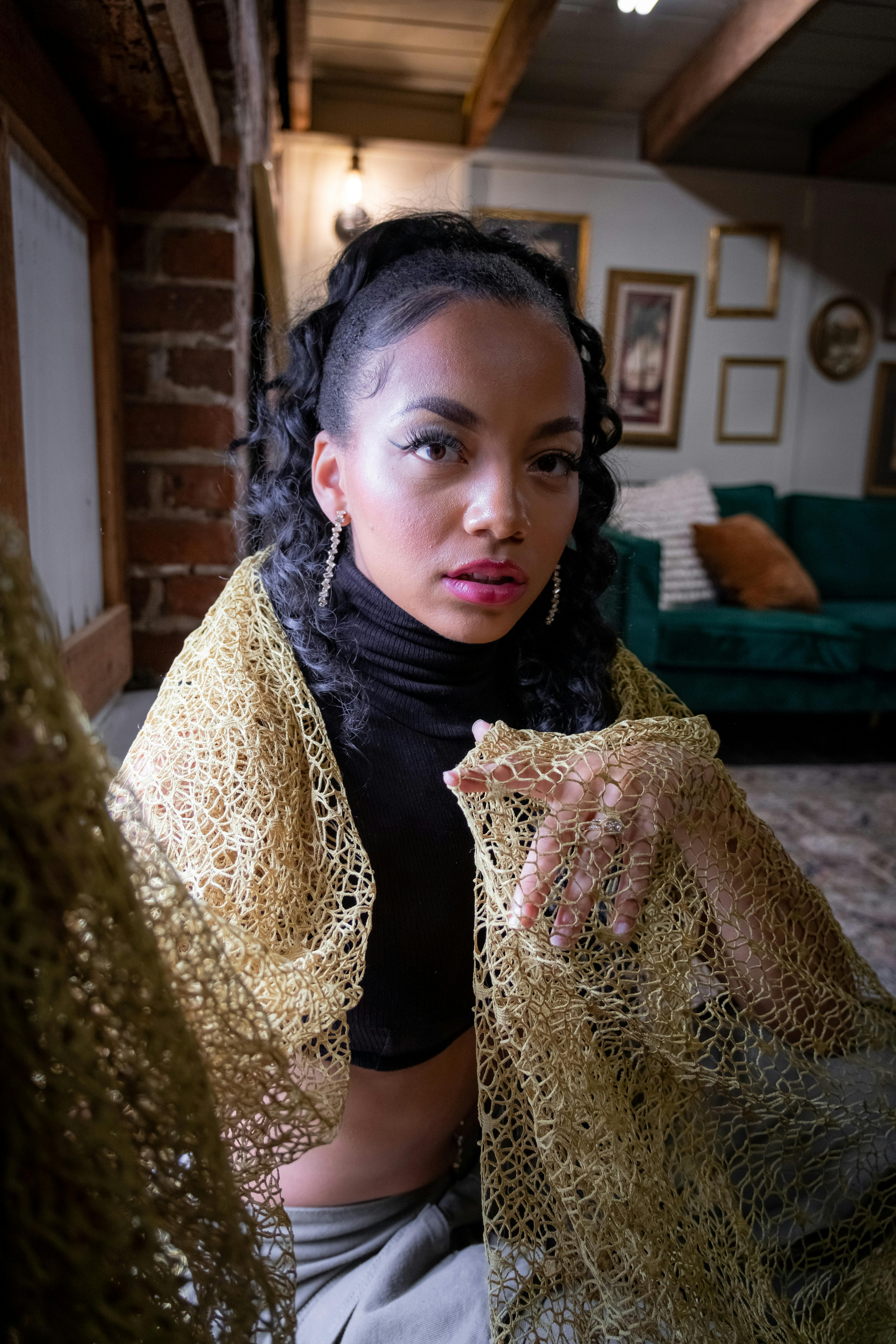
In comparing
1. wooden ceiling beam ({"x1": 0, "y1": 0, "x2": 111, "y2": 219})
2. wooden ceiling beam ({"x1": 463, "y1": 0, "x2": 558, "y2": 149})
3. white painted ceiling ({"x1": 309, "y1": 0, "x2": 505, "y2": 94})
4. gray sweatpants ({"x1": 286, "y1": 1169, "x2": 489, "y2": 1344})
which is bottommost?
gray sweatpants ({"x1": 286, "y1": 1169, "x2": 489, "y2": 1344})

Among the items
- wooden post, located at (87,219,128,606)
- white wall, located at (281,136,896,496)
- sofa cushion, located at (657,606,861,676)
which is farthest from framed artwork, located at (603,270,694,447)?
wooden post, located at (87,219,128,606)

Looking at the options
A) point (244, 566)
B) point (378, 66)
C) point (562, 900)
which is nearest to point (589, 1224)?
point (562, 900)

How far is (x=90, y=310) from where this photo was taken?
3.57 ft

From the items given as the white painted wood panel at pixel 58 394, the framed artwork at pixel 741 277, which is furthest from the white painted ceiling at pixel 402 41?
the white painted wood panel at pixel 58 394

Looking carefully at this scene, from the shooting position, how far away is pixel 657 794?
593mm

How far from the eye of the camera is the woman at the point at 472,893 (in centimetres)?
56

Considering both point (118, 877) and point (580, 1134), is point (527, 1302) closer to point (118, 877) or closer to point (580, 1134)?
point (580, 1134)

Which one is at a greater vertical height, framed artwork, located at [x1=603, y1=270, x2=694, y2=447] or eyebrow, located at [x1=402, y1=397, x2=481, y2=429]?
framed artwork, located at [x1=603, y1=270, x2=694, y2=447]

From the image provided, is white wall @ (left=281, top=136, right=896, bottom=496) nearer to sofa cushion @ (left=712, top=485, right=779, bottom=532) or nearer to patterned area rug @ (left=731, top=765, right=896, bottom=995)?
sofa cushion @ (left=712, top=485, right=779, bottom=532)

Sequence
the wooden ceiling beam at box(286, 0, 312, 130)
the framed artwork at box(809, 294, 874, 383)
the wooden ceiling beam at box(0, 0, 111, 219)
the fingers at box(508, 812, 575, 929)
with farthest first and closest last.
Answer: the framed artwork at box(809, 294, 874, 383) → the wooden ceiling beam at box(286, 0, 312, 130) → the wooden ceiling beam at box(0, 0, 111, 219) → the fingers at box(508, 812, 575, 929)

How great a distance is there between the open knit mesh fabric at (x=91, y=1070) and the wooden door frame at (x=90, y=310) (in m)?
0.06

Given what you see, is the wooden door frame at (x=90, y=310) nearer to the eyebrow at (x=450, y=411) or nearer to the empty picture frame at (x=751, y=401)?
the eyebrow at (x=450, y=411)

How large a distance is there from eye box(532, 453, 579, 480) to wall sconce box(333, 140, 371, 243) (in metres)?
3.00

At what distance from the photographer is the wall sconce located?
3338 mm
